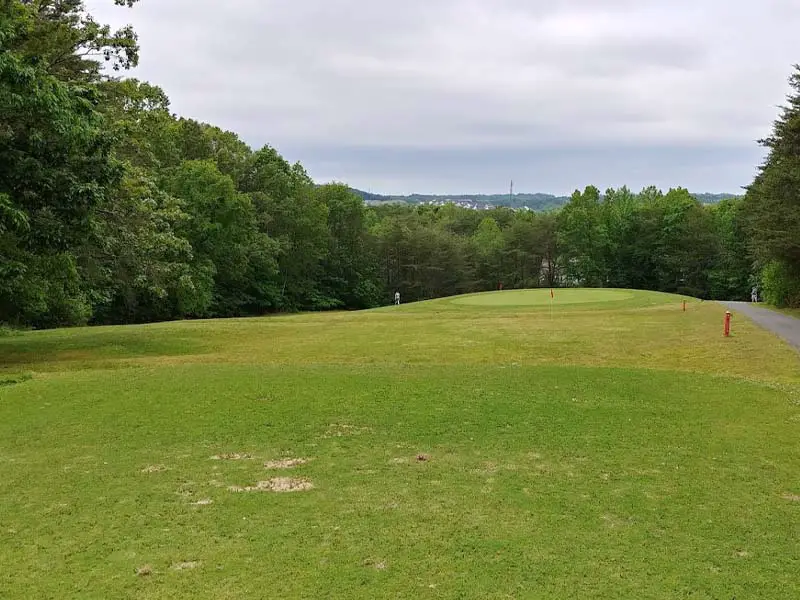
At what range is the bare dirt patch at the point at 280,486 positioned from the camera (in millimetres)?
7268

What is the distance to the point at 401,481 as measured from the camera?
24.8 ft

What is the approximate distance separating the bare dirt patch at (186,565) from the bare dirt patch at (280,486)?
5.92ft

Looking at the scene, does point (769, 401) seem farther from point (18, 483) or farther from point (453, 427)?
point (18, 483)

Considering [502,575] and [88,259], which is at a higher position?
[88,259]

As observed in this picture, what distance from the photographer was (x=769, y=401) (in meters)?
12.0

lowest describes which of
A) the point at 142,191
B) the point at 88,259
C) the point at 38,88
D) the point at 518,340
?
the point at 518,340

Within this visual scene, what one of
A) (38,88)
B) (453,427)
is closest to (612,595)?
(453,427)

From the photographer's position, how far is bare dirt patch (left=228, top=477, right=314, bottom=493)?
23.8 feet

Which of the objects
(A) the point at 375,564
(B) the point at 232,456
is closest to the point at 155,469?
(B) the point at 232,456

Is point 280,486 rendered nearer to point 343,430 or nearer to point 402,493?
point 402,493

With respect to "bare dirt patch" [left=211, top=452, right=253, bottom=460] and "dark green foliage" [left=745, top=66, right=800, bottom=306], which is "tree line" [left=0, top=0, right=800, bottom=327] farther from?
"bare dirt patch" [left=211, top=452, right=253, bottom=460]

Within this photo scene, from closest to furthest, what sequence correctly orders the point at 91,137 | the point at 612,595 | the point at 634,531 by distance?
the point at 612,595, the point at 634,531, the point at 91,137

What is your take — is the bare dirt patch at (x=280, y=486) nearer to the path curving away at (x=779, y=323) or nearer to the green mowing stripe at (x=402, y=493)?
the green mowing stripe at (x=402, y=493)

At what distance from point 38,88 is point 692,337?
20861 mm
